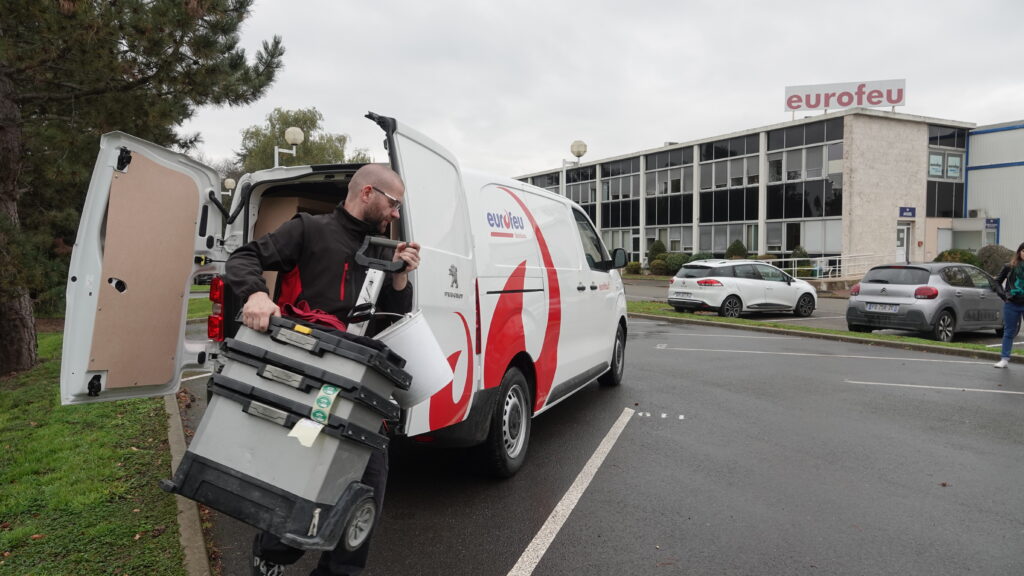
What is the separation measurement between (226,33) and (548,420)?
5.31 m

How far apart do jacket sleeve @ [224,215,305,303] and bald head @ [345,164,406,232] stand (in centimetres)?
24

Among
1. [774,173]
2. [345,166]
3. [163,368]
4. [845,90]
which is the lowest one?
[163,368]

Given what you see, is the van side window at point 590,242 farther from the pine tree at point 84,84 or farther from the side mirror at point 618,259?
the pine tree at point 84,84

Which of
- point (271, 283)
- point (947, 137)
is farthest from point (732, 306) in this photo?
point (947, 137)

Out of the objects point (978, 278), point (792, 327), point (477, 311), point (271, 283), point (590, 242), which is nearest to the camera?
point (477, 311)

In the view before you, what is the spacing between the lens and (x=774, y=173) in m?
35.1

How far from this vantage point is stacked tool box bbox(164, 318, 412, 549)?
86.1 inches

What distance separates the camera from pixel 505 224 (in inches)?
180

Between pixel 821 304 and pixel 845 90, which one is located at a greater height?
pixel 845 90

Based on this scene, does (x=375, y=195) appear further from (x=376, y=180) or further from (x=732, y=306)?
(x=732, y=306)

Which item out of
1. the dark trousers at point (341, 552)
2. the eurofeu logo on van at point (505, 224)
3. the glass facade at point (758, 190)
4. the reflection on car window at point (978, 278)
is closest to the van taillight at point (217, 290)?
the eurofeu logo on van at point (505, 224)

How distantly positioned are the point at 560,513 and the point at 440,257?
1.77 meters

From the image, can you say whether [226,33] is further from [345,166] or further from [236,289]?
[236,289]

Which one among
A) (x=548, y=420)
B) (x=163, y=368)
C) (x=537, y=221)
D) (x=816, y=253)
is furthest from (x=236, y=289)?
(x=816, y=253)
